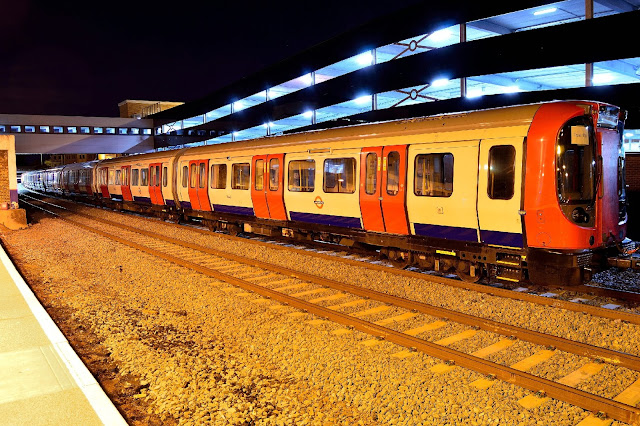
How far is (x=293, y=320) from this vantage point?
6.97 m

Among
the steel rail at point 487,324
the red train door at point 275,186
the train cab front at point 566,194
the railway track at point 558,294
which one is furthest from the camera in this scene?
the red train door at point 275,186

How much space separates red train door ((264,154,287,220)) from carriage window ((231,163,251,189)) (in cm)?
104

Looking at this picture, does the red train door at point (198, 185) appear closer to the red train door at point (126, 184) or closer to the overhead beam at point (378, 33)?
the red train door at point (126, 184)

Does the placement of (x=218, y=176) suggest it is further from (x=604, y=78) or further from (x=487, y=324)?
(x=604, y=78)

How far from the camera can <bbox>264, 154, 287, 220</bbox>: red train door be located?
12961 millimetres

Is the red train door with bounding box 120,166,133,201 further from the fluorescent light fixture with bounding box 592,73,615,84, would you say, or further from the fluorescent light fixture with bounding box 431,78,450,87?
the fluorescent light fixture with bounding box 592,73,615,84

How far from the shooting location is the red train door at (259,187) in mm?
13562

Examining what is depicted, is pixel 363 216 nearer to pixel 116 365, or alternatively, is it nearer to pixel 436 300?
pixel 436 300

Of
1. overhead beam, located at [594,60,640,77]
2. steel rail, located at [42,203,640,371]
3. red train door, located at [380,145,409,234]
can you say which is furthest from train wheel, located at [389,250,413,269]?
overhead beam, located at [594,60,640,77]

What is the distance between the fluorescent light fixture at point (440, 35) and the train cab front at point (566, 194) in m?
16.5

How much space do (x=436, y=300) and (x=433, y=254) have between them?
1.67m

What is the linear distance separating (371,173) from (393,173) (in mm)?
623

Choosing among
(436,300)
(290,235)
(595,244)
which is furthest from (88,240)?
(595,244)

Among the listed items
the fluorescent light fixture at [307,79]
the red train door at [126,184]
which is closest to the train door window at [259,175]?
the red train door at [126,184]
